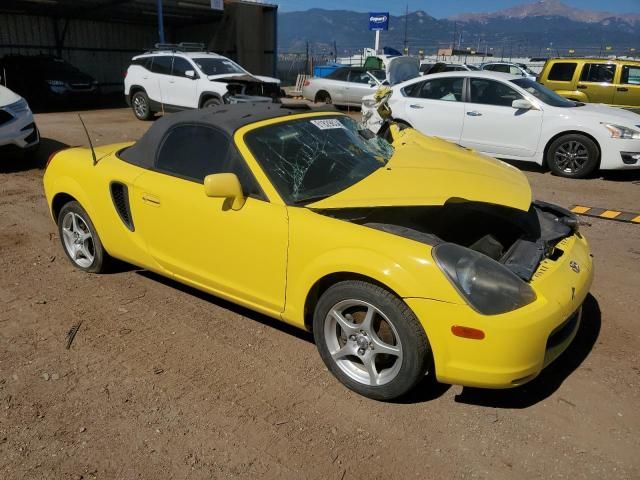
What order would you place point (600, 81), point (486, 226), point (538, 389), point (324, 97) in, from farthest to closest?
point (324, 97) < point (600, 81) < point (486, 226) < point (538, 389)

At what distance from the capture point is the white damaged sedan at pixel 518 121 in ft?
25.4

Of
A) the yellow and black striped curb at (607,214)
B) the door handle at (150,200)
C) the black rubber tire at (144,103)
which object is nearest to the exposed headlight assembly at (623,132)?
the yellow and black striped curb at (607,214)

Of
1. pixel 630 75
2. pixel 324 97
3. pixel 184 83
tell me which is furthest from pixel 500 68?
pixel 184 83

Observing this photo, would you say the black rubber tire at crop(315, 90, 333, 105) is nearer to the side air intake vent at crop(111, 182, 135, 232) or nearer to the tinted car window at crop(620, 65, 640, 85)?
the tinted car window at crop(620, 65, 640, 85)

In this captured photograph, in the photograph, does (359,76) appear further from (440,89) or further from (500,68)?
(440,89)

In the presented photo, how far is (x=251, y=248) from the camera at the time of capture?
3.17 meters

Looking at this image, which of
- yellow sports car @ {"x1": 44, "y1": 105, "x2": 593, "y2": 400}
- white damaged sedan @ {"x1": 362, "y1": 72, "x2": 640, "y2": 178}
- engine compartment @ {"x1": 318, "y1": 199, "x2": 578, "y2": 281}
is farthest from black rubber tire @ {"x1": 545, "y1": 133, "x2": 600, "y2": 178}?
engine compartment @ {"x1": 318, "y1": 199, "x2": 578, "y2": 281}

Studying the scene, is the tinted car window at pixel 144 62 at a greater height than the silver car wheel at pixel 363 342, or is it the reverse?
the tinted car window at pixel 144 62

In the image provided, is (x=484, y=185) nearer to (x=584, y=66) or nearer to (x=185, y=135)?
(x=185, y=135)

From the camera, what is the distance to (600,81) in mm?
12297

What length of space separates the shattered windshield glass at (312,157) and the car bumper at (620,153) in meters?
5.25

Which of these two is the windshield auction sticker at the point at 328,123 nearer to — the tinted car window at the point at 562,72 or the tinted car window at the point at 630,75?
the tinted car window at the point at 562,72

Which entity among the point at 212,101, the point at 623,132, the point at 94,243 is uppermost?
the point at 623,132

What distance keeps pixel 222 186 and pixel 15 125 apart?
659 cm
